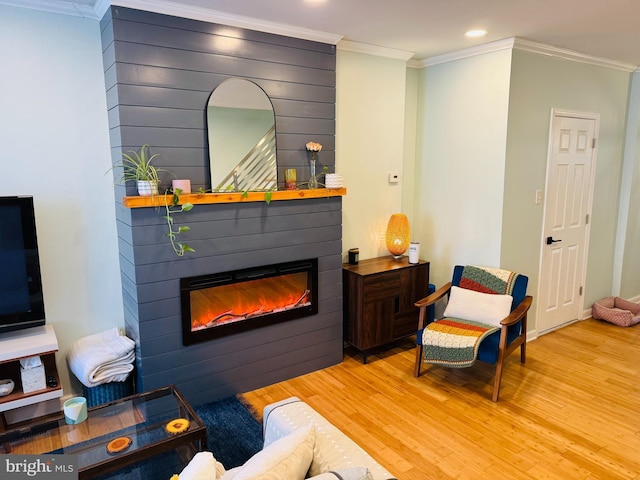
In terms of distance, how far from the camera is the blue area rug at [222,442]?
2.05 meters

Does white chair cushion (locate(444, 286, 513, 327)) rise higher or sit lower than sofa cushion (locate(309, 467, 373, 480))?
lower

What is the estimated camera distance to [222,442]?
259 cm

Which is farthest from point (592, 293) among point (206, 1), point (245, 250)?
point (206, 1)

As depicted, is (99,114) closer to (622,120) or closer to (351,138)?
(351,138)

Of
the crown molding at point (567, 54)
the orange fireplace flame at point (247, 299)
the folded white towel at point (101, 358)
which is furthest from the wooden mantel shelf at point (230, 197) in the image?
the crown molding at point (567, 54)

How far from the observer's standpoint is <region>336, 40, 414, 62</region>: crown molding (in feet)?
11.4

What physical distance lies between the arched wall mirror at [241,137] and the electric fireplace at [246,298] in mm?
605

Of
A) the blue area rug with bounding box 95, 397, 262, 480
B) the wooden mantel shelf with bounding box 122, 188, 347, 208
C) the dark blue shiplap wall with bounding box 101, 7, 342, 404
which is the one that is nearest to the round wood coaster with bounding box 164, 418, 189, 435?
the blue area rug with bounding box 95, 397, 262, 480

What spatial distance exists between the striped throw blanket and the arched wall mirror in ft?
5.16

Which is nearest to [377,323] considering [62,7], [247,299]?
[247,299]

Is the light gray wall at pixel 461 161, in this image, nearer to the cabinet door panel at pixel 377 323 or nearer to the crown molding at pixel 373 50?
the crown molding at pixel 373 50

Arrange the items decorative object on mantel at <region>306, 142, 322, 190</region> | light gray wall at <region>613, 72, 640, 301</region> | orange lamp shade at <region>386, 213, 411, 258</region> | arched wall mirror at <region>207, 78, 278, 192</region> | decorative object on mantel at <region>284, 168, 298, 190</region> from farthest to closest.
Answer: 1. light gray wall at <region>613, 72, 640, 301</region>
2. orange lamp shade at <region>386, 213, 411, 258</region>
3. decorative object on mantel at <region>306, 142, 322, 190</region>
4. decorative object on mantel at <region>284, 168, 298, 190</region>
5. arched wall mirror at <region>207, 78, 278, 192</region>
